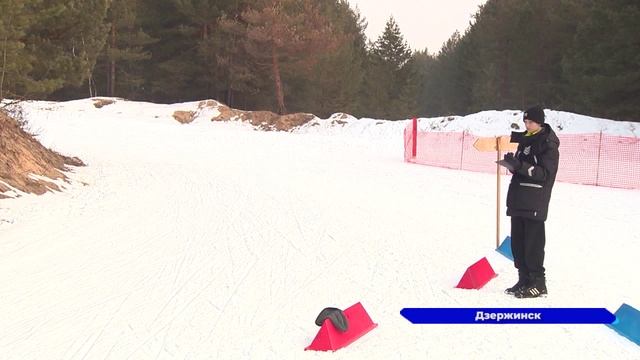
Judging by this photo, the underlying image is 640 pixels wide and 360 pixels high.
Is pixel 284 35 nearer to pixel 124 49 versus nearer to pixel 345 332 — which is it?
pixel 124 49

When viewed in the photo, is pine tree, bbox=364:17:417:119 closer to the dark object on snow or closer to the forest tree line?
the forest tree line

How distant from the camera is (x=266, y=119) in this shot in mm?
37094

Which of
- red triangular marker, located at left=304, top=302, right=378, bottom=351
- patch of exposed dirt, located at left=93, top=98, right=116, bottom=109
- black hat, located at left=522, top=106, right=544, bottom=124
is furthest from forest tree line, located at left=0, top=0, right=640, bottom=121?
red triangular marker, located at left=304, top=302, right=378, bottom=351

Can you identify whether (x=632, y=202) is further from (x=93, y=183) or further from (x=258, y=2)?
(x=258, y=2)

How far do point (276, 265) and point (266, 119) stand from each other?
3124cm

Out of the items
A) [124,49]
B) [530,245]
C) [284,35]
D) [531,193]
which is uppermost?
[284,35]

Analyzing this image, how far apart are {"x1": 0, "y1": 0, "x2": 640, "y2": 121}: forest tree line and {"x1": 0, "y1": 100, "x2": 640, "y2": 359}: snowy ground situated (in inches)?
798

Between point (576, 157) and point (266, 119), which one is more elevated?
point (266, 119)

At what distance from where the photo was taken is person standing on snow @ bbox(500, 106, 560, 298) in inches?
198

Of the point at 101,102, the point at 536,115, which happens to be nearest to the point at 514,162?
the point at 536,115

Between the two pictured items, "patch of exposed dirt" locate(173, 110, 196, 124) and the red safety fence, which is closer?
the red safety fence

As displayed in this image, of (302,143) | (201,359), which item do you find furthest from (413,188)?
(302,143)

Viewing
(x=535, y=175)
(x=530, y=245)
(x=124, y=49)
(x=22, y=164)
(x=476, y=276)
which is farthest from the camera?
(x=124, y=49)

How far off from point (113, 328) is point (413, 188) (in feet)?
30.3
